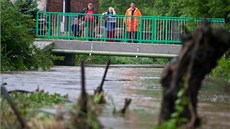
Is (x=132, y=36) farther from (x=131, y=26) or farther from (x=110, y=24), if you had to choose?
(x=110, y=24)

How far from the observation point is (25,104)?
37.2 feet

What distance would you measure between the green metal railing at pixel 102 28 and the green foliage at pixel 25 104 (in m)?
23.0

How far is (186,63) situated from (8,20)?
19.0 metres

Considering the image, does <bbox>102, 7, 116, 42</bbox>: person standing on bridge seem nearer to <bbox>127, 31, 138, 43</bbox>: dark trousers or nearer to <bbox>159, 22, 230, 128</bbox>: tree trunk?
<bbox>127, 31, 138, 43</bbox>: dark trousers

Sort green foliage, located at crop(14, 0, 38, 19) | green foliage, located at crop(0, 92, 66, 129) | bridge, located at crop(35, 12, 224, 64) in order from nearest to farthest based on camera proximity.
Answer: green foliage, located at crop(0, 92, 66, 129) < bridge, located at crop(35, 12, 224, 64) < green foliage, located at crop(14, 0, 38, 19)

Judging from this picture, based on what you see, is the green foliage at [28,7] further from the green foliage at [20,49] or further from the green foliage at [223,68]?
the green foliage at [223,68]

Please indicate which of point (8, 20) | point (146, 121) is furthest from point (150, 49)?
point (146, 121)

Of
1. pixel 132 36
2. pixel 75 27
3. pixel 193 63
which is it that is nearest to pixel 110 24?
pixel 132 36

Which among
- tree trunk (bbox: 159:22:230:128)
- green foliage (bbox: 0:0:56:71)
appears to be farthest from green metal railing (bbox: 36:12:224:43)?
tree trunk (bbox: 159:22:230:128)

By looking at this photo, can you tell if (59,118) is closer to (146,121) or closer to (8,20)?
(146,121)

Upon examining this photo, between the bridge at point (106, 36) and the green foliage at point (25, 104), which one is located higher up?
the green foliage at point (25, 104)

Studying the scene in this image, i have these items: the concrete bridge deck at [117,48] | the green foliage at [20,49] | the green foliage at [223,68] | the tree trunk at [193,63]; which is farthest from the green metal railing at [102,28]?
the tree trunk at [193,63]

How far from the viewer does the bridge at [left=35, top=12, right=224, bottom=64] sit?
116 ft

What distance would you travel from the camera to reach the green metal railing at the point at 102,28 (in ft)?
119
